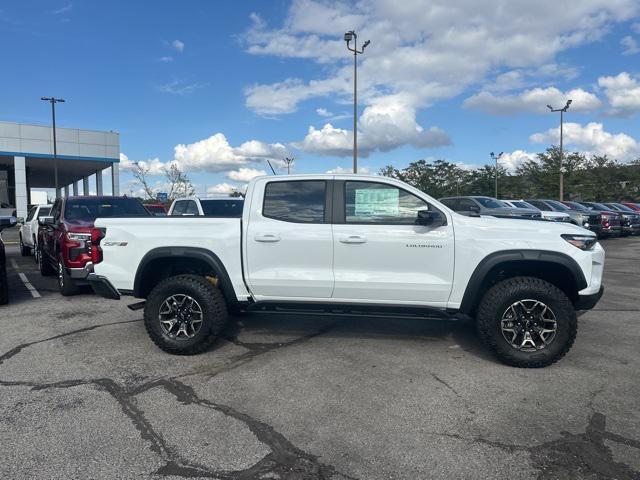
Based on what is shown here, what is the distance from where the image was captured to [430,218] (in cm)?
465

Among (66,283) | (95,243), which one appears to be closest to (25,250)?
(66,283)

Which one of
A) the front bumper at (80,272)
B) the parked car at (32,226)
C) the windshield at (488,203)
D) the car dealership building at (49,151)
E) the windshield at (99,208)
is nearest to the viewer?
the front bumper at (80,272)

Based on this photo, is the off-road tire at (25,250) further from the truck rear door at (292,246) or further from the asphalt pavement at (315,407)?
the truck rear door at (292,246)

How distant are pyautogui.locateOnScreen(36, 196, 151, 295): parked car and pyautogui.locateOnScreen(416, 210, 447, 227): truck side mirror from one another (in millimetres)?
4574

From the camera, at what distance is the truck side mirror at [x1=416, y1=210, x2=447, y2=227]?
464cm

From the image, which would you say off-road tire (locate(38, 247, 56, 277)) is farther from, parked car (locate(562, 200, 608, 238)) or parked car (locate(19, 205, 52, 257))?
parked car (locate(562, 200, 608, 238))

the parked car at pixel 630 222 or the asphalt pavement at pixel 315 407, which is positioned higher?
the parked car at pixel 630 222

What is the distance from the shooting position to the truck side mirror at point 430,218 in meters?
4.64

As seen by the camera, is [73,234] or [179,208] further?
[179,208]

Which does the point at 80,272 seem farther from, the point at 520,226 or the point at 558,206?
the point at 558,206

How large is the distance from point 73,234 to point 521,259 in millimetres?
6597

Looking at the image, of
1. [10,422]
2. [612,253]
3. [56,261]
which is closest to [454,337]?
[10,422]

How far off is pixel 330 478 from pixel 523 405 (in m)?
1.85

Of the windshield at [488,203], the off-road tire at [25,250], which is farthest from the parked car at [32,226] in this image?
the windshield at [488,203]
